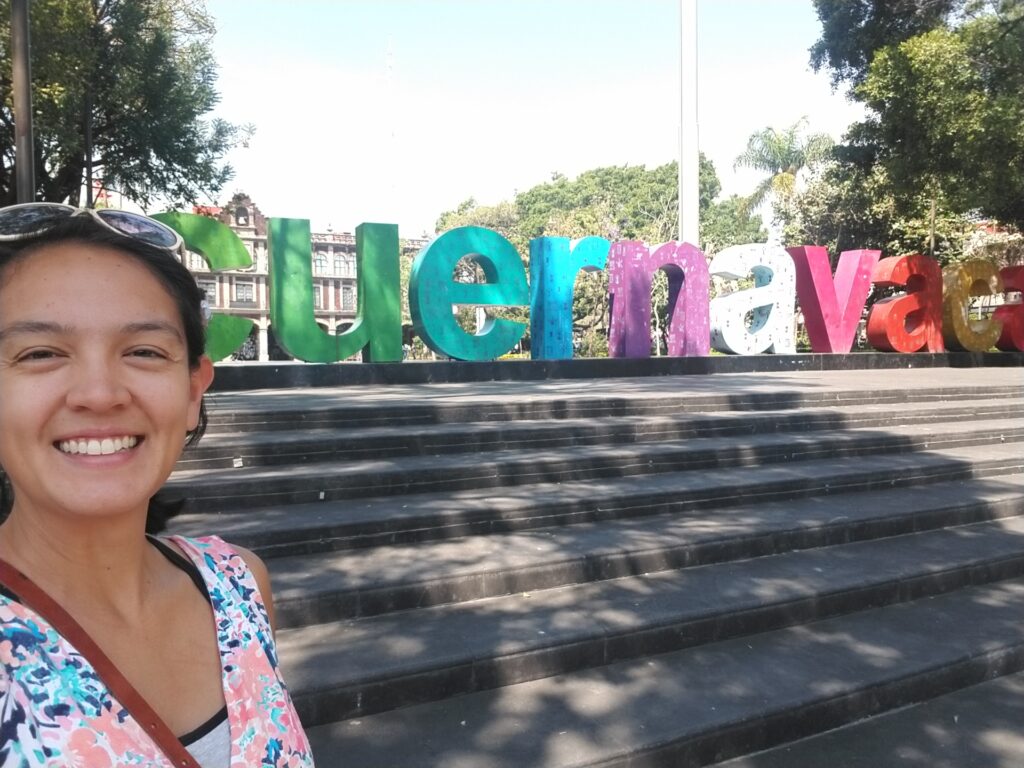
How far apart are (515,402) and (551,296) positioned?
4.83 meters

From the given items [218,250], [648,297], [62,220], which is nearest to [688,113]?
[648,297]

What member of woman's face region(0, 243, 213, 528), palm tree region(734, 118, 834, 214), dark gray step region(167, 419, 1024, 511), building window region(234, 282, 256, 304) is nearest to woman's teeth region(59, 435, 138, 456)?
woman's face region(0, 243, 213, 528)

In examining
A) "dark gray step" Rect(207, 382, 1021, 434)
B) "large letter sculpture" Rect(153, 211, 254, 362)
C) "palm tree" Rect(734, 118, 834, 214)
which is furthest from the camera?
"palm tree" Rect(734, 118, 834, 214)

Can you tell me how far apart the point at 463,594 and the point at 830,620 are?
6.15 feet

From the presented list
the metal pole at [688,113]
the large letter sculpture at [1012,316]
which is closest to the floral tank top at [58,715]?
the metal pole at [688,113]

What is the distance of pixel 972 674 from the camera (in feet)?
11.2

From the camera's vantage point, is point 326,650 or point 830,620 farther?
point 830,620

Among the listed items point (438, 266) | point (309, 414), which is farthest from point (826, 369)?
point (309, 414)

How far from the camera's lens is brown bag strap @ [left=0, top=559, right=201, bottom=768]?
89 cm

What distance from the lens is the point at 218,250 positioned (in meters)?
8.70

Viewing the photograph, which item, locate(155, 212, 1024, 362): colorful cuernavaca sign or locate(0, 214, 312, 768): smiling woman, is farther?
locate(155, 212, 1024, 362): colorful cuernavaca sign

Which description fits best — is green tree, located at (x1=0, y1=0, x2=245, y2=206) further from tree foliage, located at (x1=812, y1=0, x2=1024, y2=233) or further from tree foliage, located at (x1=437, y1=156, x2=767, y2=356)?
tree foliage, located at (x1=437, y1=156, x2=767, y2=356)

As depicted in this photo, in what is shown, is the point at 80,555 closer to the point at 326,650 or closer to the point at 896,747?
the point at 326,650

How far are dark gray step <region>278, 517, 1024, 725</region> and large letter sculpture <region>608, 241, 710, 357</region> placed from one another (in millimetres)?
7295
